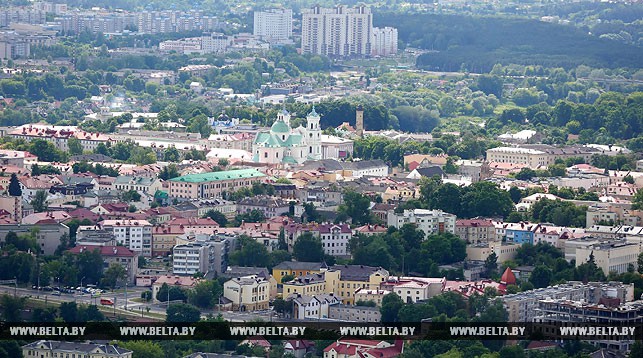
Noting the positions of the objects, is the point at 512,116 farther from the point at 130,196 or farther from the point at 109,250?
the point at 109,250

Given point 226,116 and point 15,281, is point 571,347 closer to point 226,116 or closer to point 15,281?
point 15,281

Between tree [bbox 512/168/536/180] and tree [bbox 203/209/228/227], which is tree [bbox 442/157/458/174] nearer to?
tree [bbox 512/168/536/180]

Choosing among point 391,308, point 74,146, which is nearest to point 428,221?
point 391,308

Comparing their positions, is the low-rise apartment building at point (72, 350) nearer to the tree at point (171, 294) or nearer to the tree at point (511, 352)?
the tree at point (171, 294)

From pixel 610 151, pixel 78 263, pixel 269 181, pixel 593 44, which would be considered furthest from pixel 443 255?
pixel 593 44

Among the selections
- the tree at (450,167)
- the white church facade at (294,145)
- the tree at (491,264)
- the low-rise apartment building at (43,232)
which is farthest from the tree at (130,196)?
the tree at (450,167)

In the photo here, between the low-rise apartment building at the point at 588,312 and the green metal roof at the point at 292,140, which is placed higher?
the low-rise apartment building at the point at 588,312

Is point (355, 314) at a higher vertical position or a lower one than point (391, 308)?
lower
